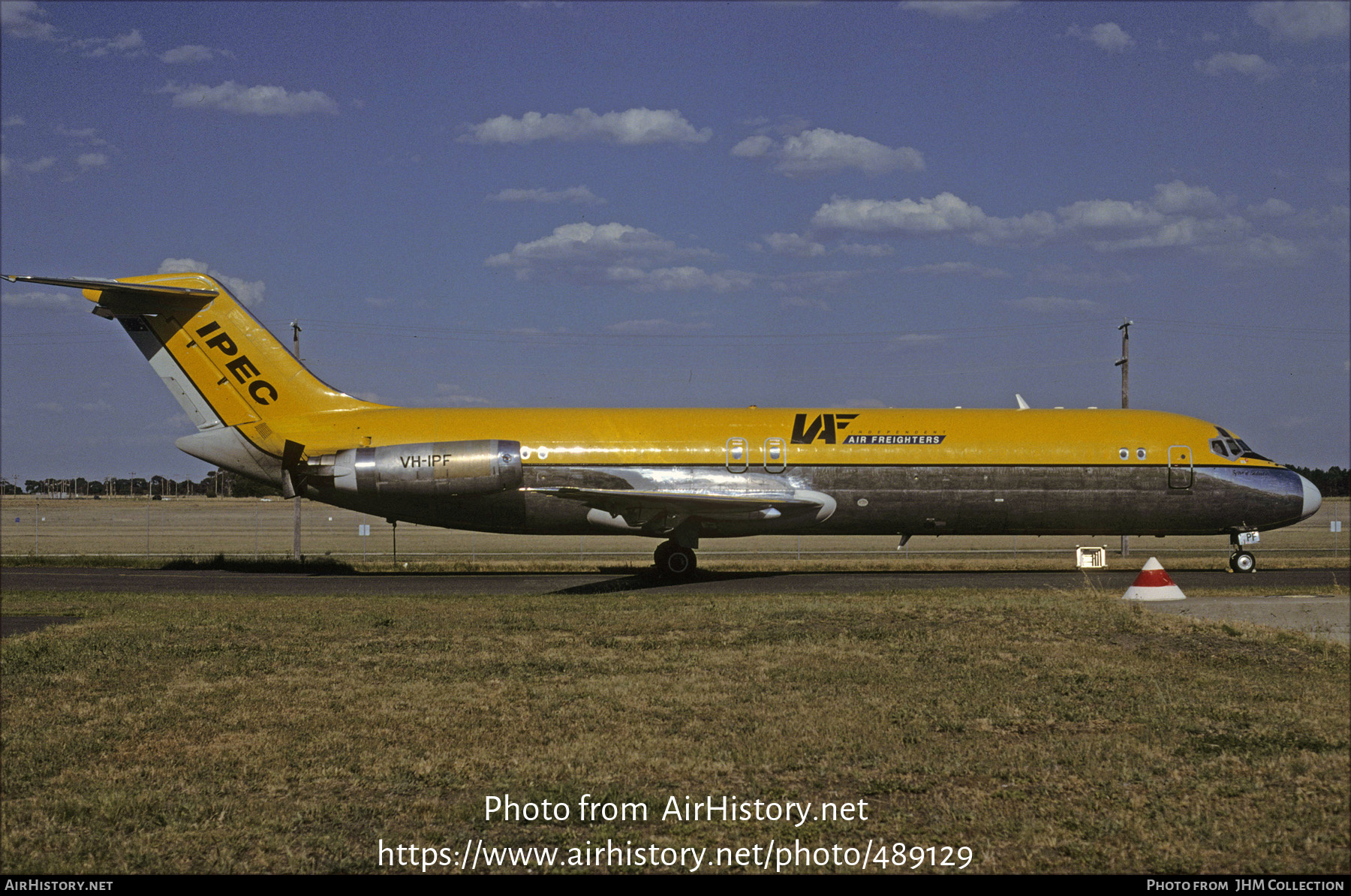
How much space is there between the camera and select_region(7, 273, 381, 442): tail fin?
90.1 feet

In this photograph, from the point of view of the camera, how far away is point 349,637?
15.1 meters

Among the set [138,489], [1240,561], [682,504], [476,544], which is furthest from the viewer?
[138,489]

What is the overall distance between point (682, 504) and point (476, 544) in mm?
32716

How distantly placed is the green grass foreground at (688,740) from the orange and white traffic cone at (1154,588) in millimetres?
1513

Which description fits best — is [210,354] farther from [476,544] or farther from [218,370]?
[476,544]

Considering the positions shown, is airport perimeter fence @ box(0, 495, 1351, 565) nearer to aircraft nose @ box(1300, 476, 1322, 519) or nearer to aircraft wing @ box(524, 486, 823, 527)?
aircraft wing @ box(524, 486, 823, 527)

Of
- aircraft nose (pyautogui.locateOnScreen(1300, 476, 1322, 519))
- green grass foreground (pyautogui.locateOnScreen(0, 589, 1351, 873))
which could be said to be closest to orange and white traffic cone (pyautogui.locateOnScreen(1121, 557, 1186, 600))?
green grass foreground (pyautogui.locateOnScreen(0, 589, 1351, 873))

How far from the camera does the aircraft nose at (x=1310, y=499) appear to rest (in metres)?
26.9

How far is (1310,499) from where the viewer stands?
27.0 m

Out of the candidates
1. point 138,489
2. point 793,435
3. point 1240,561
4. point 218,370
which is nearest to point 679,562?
point 793,435

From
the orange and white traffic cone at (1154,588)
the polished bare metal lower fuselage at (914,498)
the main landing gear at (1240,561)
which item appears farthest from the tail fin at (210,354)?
the main landing gear at (1240,561)

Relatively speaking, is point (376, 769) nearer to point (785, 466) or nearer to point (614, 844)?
point (614, 844)

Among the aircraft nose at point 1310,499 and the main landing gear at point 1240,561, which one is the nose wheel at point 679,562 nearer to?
the main landing gear at point 1240,561
